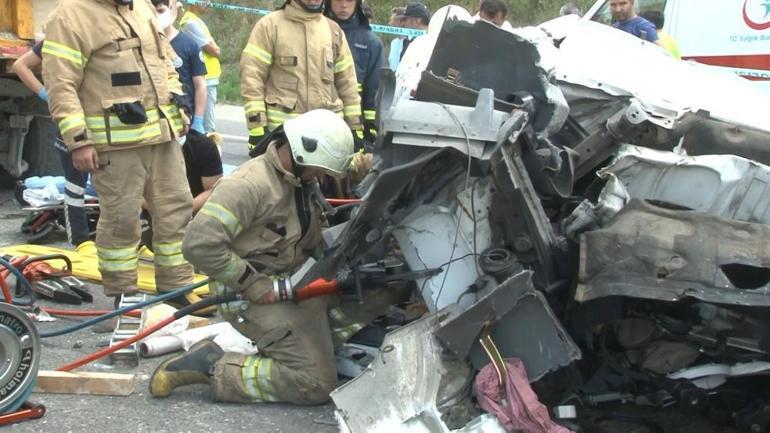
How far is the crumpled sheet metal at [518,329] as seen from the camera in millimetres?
3328

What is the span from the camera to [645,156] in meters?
3.64

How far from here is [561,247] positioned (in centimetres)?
355

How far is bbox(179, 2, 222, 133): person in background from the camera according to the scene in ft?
25.5

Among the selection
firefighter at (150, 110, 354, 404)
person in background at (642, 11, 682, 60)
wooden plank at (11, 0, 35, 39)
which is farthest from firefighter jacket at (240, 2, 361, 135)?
Answer: person in background at (642, 11, 682, 60)

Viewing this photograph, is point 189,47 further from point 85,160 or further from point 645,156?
point 645,156

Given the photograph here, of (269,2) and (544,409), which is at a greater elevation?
(544,409)

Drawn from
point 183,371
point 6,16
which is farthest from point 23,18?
point 183,371

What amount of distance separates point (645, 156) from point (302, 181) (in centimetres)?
139

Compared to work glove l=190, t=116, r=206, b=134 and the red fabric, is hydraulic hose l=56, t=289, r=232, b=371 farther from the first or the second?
work glove l=190, t=116, r=206, b=134

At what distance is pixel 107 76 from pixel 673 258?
9.08 feet

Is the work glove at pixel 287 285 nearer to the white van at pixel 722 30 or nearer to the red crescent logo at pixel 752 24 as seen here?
the white van at pixel 722 30

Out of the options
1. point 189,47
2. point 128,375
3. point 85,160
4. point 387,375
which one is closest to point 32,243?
point 189,47

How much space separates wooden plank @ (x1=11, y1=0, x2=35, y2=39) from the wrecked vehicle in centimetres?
398

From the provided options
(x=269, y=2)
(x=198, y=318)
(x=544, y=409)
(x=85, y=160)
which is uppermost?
(x=85, y=160)
